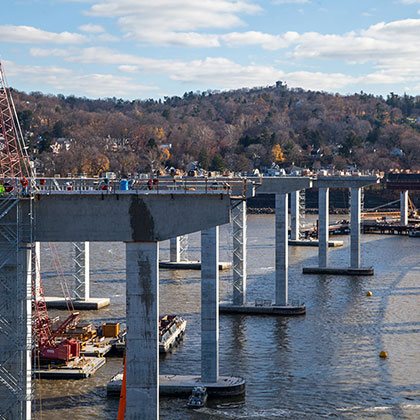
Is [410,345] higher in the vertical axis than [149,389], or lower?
lower

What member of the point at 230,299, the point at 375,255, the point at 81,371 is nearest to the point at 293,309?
the point at 230,299

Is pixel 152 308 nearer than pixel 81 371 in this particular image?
Yes

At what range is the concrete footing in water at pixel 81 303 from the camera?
245 feet

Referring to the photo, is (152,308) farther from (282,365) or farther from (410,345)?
(410,345)

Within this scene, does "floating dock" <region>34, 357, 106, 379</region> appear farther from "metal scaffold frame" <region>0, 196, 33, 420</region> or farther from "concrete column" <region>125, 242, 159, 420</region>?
"concrete column" <region>125, 242, 159, 420</region>

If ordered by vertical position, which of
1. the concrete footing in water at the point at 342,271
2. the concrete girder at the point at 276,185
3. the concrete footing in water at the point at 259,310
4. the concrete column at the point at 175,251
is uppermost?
the concrete girder at the point at 276,185

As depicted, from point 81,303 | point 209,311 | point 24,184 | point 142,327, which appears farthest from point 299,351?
point 24,184

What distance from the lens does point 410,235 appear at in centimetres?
15462

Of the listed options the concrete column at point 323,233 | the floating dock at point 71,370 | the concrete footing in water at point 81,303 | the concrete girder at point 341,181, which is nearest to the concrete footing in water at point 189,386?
the floating dock at point 71,370

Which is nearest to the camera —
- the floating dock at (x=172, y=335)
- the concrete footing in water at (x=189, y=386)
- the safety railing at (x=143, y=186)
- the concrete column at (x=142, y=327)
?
the concrete column at (x=142, y=327)

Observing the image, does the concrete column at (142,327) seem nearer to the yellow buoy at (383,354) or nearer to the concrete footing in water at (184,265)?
the yellow buoy at (383,354)

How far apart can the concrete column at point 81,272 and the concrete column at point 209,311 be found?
28.6 metres

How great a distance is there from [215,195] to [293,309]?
1700 inches

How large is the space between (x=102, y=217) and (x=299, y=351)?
107 ft
